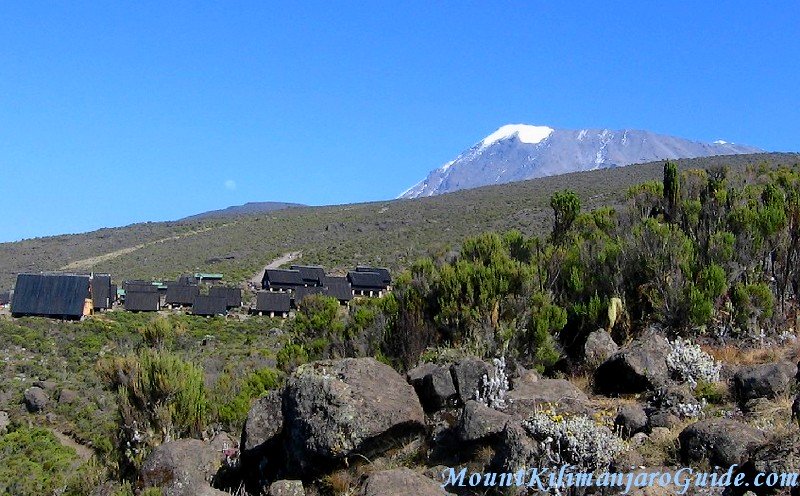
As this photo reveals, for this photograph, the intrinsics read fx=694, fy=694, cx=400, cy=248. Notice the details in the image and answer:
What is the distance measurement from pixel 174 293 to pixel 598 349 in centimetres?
4776

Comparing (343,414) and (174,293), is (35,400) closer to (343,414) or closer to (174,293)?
(343,414)

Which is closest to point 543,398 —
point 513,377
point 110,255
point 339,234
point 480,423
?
point 480,423

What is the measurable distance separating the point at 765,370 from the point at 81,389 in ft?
80.0

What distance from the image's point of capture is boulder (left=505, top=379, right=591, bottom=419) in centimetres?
741

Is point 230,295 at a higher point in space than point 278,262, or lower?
lower

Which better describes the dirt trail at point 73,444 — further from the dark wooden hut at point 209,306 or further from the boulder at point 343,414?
the dark wooden hut at point 209,306

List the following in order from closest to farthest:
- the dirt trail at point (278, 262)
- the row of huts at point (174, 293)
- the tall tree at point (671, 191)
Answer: the tall tree at point (671, 191)
the row of huts at point (174, 293)
the dirt trail at point (278, 262)

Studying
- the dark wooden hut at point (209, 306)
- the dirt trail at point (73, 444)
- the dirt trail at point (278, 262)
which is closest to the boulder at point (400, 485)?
the dirt trail at point (73, 444)

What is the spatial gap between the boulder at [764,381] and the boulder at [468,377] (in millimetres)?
2779

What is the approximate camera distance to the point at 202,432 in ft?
35.3

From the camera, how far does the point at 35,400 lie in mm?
23938

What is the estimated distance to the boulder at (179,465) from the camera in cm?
818

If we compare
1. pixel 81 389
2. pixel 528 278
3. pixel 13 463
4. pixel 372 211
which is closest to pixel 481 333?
pixel 528 278

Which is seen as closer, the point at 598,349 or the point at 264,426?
the point at 264,426
